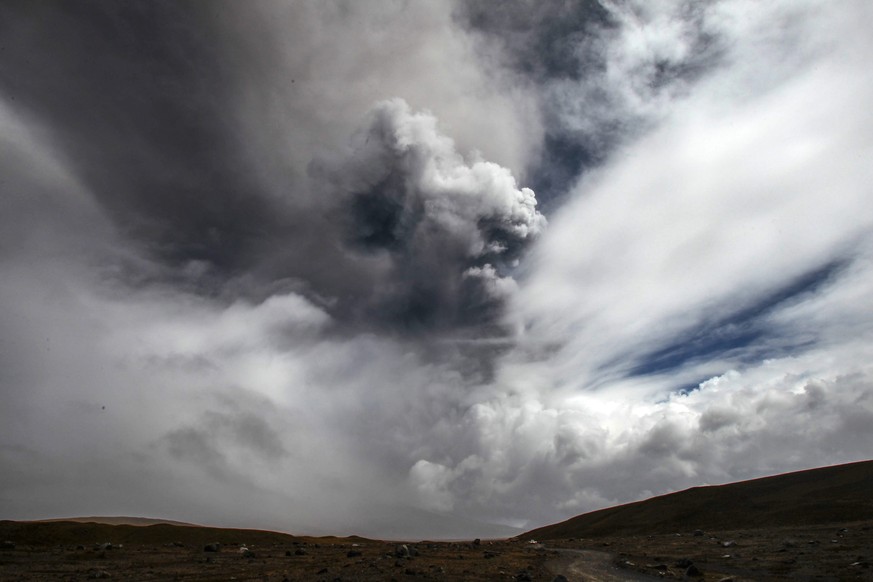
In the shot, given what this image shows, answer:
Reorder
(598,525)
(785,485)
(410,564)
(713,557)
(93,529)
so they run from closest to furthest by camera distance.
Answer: (410,564)
(713,557)
(93,529)
(785,485)
(598,525)

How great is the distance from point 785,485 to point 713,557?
93401mm

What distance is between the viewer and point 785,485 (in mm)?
109250

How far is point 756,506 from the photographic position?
319ft

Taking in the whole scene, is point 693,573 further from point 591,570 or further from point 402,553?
point 402,553

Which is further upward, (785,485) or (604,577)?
(785,485)

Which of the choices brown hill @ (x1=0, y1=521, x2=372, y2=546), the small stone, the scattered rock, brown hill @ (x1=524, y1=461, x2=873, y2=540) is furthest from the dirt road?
brown hill @ (x1=0, y1=521, x2=372, y2=546)

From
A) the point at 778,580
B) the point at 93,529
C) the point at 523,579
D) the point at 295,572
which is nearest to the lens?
the point at 778,580

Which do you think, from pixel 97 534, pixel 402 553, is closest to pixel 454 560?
pixel 402 553

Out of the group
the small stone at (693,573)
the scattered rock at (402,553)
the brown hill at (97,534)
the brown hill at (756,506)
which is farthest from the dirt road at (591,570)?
the brown hill at (97,534)

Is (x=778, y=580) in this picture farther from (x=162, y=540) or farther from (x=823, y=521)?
(x=162, y=540)

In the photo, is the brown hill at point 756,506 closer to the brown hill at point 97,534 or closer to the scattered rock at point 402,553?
the scattered rock at point 402,553

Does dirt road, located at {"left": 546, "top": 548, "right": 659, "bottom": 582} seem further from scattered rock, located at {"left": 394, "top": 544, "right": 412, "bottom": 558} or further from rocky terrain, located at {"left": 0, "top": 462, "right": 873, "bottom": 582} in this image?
scattered rock, located at {"left": 394, "top": 544, "right": 412, "bottom": 558}

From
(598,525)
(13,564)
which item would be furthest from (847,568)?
(598,525)

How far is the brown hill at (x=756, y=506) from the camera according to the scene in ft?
252
